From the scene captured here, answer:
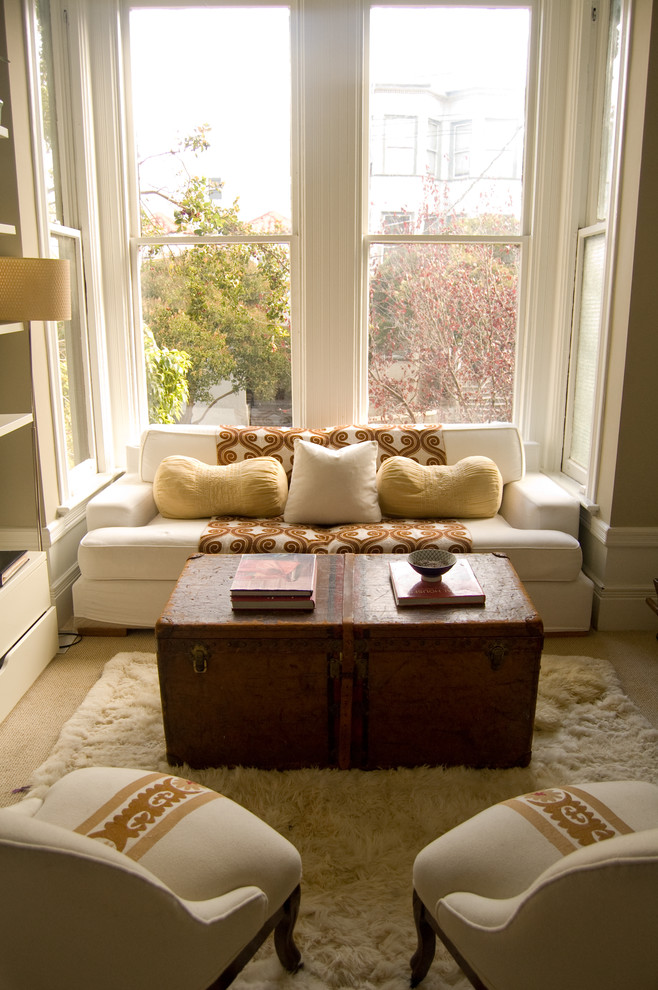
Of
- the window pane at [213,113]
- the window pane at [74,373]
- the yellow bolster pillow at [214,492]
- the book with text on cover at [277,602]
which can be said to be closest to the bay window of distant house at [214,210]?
the window pane at [213,113]

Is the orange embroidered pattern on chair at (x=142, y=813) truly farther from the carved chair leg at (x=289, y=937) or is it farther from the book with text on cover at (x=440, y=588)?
the book with text on cover at (x=440, y=588)

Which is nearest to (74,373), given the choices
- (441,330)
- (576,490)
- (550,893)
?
(441,330)

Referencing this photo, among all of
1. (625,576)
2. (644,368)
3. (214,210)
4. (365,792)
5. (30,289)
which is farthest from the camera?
Result: (214,210)

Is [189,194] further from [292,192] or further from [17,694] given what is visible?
[17,694]

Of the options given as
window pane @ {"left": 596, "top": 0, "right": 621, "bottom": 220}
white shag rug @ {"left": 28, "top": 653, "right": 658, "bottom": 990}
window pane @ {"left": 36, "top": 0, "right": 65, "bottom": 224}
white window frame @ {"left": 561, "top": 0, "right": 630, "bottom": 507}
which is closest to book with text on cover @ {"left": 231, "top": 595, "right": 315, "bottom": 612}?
white shag rug @ {"left": 28, "top": 653, "right": 658, "bottom": 990}

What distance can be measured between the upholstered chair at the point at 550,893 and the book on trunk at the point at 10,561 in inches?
74.4

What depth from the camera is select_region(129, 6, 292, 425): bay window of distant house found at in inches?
162

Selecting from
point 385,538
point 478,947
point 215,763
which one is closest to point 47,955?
point 478,947

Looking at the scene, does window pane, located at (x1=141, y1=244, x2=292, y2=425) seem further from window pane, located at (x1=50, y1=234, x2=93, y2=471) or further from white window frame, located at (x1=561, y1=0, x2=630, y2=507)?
white window frame, located at (x1=561, y1=0, x2=630, y2=507)

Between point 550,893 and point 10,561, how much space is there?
2.36 meters

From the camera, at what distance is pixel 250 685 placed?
8.09 feet

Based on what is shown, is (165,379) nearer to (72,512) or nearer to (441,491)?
(72,512)

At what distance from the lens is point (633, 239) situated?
129 inches

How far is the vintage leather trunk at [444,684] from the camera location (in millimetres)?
2436
